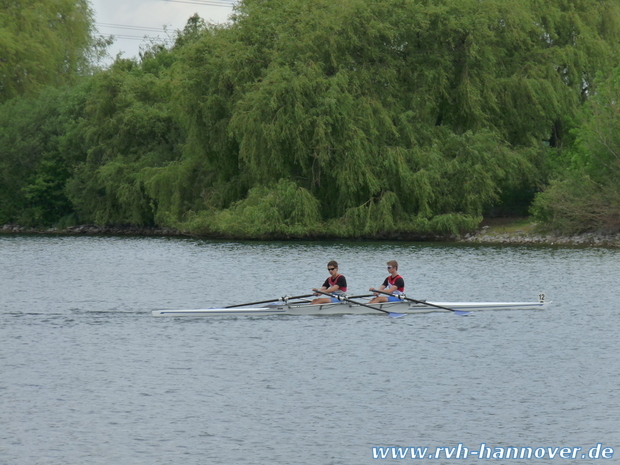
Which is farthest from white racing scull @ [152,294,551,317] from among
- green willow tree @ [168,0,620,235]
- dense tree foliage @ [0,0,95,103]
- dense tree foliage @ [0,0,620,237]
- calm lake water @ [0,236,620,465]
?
dense tree foliage @ [0,0,95,103]

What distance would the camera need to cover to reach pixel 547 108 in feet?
149

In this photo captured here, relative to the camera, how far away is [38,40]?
58.4 metres

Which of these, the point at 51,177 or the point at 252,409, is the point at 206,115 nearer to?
the point at 51,177

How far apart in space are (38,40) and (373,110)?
25123 mm

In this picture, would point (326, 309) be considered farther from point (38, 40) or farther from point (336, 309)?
point (38, 40)

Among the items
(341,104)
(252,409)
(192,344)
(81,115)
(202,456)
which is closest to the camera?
(202,456)

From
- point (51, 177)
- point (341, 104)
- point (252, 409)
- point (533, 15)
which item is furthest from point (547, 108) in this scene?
point (252, 409)

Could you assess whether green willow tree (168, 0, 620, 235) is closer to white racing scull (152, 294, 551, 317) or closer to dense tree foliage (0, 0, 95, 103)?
dense tree foliage (0, 0, 95, 103)

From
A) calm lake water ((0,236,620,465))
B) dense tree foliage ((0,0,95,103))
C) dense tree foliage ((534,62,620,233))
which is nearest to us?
calm lake water ((0,236,620,465))

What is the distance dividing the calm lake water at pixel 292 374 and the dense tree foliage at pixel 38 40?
3068 centimetres

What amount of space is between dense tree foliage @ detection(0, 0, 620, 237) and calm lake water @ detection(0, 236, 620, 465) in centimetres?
1160

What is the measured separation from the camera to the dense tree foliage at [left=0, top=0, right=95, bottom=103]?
57581mm

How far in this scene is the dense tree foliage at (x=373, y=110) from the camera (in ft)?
135

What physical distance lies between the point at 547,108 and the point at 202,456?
119 ft
